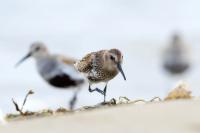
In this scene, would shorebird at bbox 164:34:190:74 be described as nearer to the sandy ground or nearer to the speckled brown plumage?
the speckled brown plumage

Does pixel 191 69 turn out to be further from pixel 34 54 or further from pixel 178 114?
pixel 178 114

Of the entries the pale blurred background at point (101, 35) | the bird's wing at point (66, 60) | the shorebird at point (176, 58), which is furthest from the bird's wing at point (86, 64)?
the shorebird at point (176, 58)

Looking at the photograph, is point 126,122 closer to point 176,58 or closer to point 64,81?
point 64,81

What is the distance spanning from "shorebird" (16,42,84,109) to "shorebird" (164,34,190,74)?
723cm

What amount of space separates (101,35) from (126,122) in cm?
1905

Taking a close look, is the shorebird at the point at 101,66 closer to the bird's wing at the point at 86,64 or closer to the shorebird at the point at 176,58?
the bird's wing at the point at 86,64

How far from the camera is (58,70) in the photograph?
12000mm

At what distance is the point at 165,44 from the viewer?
23312 mm

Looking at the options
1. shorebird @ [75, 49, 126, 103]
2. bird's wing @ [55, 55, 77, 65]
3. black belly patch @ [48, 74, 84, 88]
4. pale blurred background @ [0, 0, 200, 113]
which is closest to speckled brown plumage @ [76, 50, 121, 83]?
shorebird @ [75, 49, 126, 103]

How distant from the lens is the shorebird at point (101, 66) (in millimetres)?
7120

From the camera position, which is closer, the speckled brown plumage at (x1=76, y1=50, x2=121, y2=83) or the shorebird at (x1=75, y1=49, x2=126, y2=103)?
the shorebird at (x1=75, y1=49, x2=126, y2=103)

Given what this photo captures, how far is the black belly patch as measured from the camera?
1138 cm

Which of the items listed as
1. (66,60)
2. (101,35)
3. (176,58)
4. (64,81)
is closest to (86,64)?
(64,81)

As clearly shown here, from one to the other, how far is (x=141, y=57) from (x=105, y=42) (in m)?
1.33
